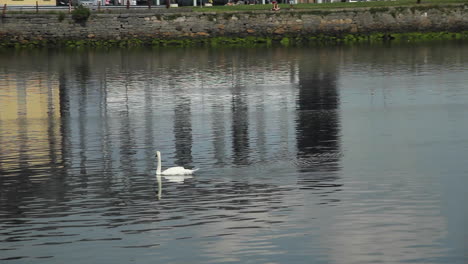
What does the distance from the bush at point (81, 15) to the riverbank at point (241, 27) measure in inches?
10.0

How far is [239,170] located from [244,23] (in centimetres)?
6759

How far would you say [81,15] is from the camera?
94.4m

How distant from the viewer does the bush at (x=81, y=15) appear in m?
94.6

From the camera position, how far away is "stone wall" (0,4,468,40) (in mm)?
95562

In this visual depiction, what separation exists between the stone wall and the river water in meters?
36.6

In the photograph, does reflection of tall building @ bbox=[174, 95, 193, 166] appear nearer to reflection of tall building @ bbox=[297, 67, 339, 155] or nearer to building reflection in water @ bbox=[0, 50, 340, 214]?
building reflection in water @ bbox=[0, 50, 340, 214]

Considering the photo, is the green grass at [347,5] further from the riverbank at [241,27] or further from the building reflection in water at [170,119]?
the building reflection in water at [170,119]

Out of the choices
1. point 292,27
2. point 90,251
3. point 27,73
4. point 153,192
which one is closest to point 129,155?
point 153,192

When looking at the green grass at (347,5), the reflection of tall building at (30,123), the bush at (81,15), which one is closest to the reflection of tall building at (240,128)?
the reflection of tall building at (30,123)

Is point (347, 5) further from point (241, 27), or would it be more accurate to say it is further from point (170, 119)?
point (170, 119)

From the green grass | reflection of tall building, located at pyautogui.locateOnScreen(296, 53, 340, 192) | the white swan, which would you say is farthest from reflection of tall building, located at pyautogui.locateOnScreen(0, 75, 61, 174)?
the green grass

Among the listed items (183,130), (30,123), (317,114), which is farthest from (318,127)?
(30,123)

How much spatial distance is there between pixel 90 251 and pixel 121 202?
466 centimetres

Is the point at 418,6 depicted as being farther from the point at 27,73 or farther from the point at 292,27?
the point at 27,73
